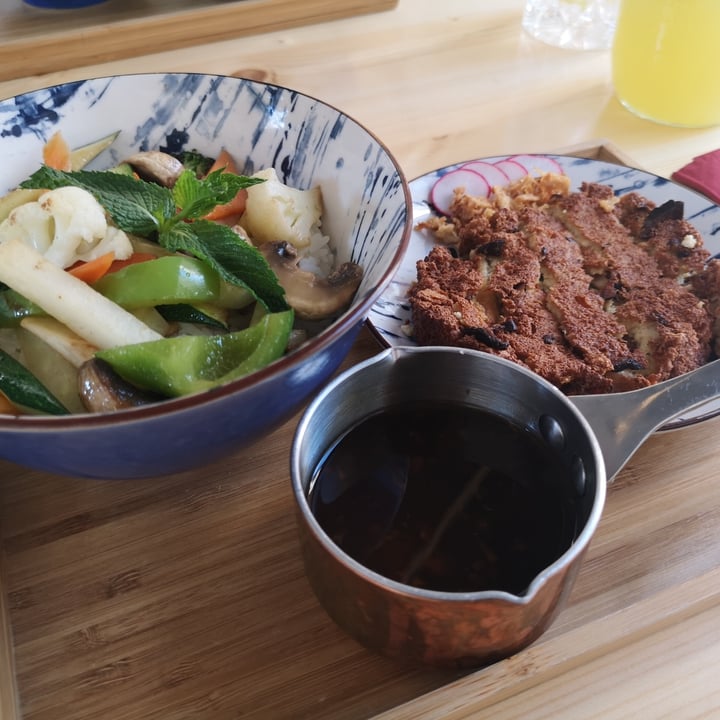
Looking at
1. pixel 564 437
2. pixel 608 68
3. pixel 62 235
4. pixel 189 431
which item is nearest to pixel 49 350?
pixel 62 235

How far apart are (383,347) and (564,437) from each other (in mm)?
371

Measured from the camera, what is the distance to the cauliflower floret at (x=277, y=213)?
102cm

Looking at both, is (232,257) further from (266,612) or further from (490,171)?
(490,171)

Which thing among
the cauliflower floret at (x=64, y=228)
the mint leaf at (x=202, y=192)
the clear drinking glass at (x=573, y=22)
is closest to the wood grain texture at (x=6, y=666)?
the cauliflower floret at (x=64, y=228)

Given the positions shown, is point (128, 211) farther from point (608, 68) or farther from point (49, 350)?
point (608, 68)

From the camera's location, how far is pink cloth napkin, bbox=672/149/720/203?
136cm

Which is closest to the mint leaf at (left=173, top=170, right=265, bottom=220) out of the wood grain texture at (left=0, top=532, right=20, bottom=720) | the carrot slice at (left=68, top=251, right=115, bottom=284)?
the carrot slice at (left=68, top=251, right=115, bottom=284)

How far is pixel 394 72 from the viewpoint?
1.82 meters

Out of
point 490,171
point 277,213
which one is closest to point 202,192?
point 277,213

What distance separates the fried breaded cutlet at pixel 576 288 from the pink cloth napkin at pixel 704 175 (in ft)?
0.65

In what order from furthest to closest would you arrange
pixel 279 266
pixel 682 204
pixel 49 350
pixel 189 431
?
pixel 682 204 → pixel 279 266 → pixel 49 350 → pixel 189 431

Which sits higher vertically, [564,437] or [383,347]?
[564,437]

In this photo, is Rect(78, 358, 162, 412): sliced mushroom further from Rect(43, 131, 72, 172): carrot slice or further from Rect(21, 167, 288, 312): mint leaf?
Rect(43, 131, 72, 172): carrot slice

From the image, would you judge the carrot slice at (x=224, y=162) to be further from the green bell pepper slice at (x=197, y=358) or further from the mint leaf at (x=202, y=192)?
the green bell pepper slice at (x=197, y=358)
